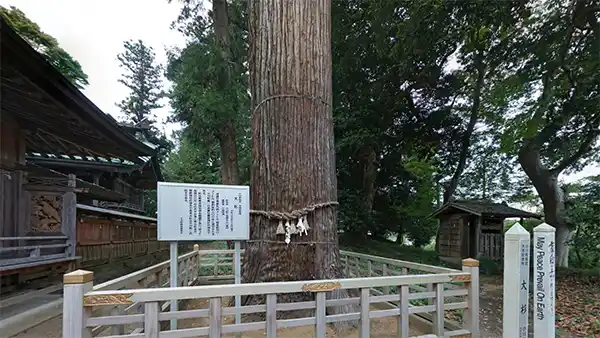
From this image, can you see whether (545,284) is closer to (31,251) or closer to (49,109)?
(49,109)

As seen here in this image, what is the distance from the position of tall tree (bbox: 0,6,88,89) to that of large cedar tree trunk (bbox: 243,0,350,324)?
14.6m

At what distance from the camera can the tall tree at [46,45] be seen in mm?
14906

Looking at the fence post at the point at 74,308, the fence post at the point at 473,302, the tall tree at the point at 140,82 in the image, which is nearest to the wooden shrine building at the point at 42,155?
the fence post at the point at 74,308

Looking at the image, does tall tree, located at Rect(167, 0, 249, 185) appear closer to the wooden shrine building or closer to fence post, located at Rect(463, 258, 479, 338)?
the wooden shrine building

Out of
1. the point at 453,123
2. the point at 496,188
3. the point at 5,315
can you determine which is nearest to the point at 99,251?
the point at 5,315

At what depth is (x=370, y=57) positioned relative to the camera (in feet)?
36.4

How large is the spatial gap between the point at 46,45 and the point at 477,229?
2070 cm

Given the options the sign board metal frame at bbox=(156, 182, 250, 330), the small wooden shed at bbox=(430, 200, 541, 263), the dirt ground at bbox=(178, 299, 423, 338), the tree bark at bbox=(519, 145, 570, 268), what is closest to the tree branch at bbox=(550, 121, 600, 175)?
the tree bark at bbox=(519, 145, 570, 268)

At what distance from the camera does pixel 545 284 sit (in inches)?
95.4

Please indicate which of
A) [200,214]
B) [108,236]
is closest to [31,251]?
[200,214]

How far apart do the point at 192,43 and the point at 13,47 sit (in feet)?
30.5

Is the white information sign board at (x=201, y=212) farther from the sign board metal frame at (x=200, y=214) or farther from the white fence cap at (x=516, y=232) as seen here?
the white fence cap at (x=516, y=232)

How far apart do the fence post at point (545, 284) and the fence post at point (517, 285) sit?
0.08 meters

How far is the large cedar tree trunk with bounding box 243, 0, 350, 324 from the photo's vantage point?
12.6 ft
